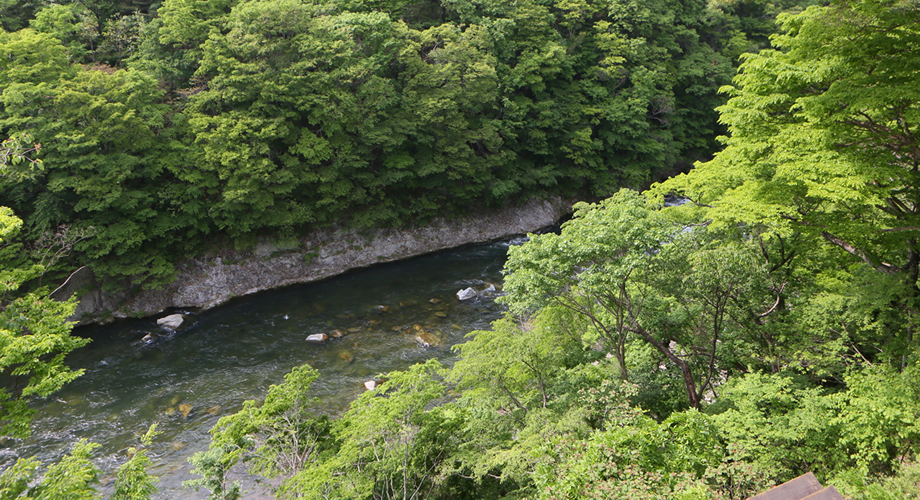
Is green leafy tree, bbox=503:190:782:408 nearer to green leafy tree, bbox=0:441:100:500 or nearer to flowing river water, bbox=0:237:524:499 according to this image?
green leafy tree, bbox=0:441:100:500

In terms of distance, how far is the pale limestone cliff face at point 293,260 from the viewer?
18766 mm

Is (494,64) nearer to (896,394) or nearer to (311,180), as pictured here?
(311,180)

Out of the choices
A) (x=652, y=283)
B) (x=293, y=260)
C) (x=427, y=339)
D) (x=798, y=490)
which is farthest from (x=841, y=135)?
(x=293, y=260)

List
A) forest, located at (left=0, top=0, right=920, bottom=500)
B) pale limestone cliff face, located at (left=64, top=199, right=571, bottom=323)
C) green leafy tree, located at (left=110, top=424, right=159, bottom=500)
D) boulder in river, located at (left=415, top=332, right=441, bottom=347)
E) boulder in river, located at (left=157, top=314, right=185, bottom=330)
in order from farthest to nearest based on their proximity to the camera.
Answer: pale limestone cliff face, located at (left=64, top=199, right=571, bottom=323), boulder in river, located at (left=157, top=314, right=185, bottom=330), boulder in river, located at (left=415, top=332, right=441, bottom=347), green leafy tree, located at (left=110, top=424, right=159, bottom=500), forest, located at (left=0, top=0, right=920, bottom=500)

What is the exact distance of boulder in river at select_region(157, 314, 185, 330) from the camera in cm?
1783

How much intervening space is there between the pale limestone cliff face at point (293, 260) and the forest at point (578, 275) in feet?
2.66

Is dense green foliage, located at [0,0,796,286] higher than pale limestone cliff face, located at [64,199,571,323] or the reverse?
higher

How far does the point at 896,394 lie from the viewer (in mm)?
6559

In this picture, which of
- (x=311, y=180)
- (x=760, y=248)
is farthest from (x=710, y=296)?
(x=311, y=180)

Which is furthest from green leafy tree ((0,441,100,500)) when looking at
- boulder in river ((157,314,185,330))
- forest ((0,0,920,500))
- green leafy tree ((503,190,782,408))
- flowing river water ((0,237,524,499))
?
boulder in river ((157,314,185,330))

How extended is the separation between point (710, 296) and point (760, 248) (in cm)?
187

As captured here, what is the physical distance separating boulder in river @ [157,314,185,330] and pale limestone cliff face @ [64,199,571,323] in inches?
45.2

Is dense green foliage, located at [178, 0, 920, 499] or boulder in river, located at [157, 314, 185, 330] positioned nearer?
dense green foliage, located at [178, 0, 920, 499]

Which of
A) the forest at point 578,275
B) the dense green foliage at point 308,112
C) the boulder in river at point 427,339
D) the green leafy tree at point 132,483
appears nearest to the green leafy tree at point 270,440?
the forest at point 578,275
